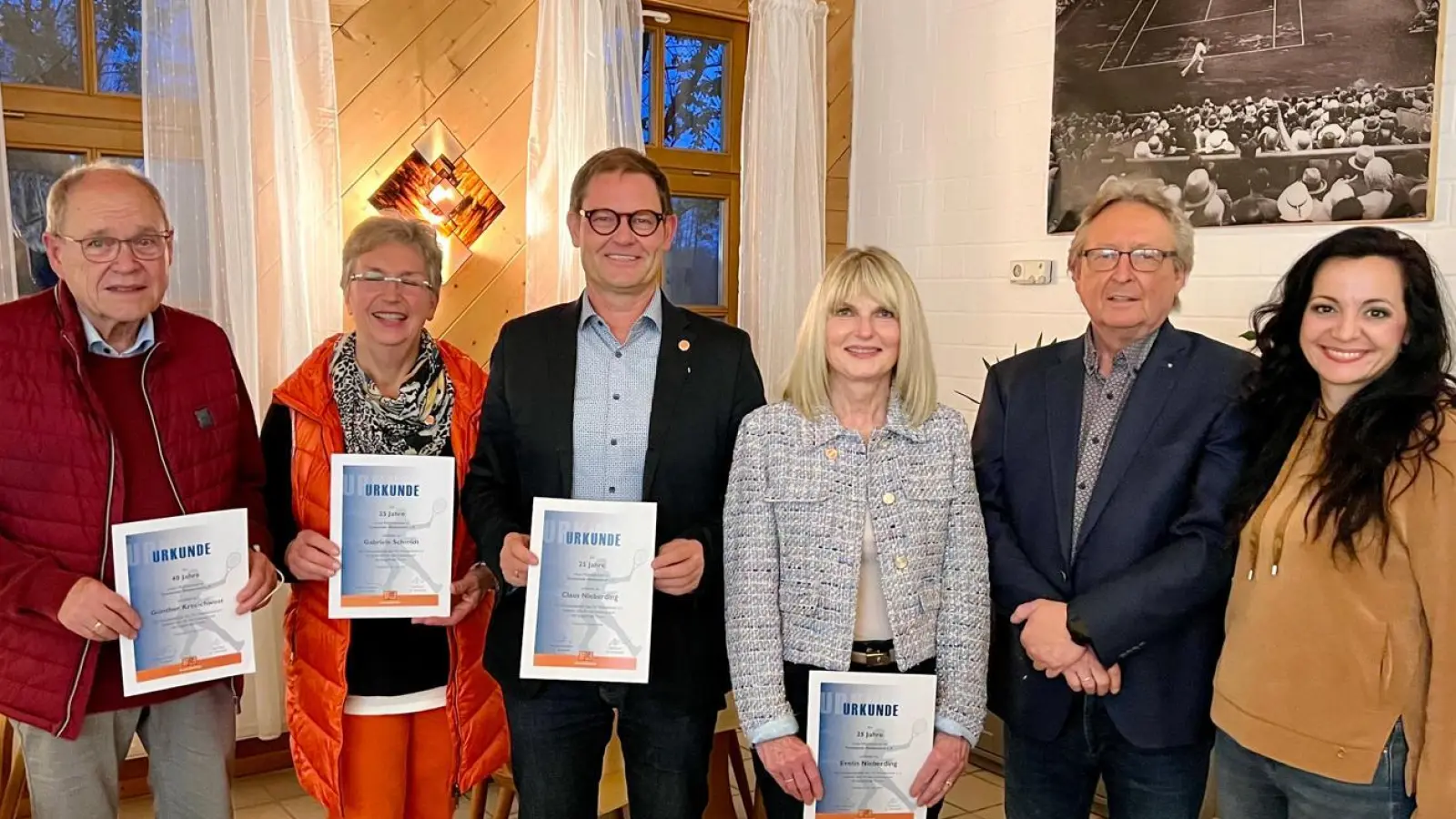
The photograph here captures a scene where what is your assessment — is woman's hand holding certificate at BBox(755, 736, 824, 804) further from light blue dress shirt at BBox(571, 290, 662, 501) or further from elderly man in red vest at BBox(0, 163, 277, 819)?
elderly man in red vest at BBox(0, 163, 277, 819)

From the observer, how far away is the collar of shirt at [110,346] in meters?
1.83

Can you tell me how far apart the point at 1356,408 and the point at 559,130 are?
9.23ft

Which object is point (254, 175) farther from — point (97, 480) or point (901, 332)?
point (901, 332)

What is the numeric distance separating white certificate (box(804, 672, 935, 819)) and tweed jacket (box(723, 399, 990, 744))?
0.04 m

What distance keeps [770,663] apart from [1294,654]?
78cm

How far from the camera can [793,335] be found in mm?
4484

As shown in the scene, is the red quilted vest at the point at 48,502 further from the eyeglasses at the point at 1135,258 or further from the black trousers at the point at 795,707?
the eyeglasses at the point at 1135,258

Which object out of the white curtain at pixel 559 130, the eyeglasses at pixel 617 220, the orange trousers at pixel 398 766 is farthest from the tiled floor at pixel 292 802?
the eyeglasses at pixel 617 220

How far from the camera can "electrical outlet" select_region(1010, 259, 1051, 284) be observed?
3.89 m

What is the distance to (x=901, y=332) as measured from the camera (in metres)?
1.79

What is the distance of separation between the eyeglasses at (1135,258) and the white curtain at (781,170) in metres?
2.53

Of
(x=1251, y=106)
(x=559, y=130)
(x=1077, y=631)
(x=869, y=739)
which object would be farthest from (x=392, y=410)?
(x=1251, y=106)

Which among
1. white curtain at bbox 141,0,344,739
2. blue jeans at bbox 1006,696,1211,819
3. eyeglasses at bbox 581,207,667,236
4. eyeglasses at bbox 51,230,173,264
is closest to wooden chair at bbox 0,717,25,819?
white curtain at bbox 141,0,344,739

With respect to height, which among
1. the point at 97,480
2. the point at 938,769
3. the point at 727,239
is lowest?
the point at 938,769
